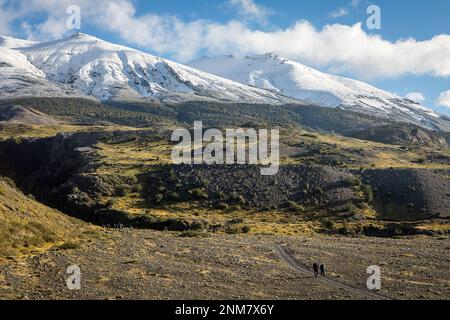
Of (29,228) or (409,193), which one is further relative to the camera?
(409,193)

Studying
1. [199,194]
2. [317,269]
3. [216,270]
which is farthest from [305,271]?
[199,194]


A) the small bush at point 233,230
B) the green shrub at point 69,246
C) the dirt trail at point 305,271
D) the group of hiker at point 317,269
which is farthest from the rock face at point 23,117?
the group of hiker at point 317,269

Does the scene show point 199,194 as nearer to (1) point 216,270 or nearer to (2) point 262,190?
(2) point 262,190

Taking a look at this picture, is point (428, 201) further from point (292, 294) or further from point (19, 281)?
point (19, 281)

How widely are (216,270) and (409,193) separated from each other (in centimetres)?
4328

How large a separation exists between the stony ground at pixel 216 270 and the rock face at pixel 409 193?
1750cm

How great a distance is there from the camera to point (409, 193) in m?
66.8

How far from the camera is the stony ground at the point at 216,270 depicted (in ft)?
85.4

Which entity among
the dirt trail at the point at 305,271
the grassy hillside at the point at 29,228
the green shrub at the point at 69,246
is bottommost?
the dirt trail at the point at 305,271

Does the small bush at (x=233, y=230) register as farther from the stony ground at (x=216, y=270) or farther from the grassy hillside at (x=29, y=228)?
the grassy hillside at (x=29, y=228)

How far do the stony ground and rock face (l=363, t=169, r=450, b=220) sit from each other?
17497 millimetres

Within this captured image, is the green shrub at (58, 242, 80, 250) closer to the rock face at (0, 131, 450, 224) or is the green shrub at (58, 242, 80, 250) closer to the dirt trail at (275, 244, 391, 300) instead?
the dirt trail at (275, 244, 391, 300)

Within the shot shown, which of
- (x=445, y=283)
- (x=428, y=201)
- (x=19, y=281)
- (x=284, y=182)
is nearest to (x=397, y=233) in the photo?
(x=428, y=201)

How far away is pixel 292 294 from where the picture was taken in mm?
26594
